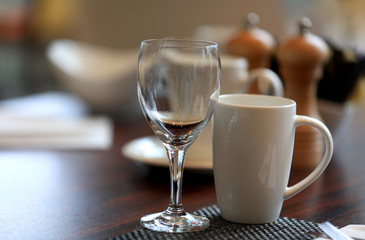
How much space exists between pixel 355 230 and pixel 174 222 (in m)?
0.20

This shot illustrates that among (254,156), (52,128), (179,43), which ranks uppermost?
(179,43)

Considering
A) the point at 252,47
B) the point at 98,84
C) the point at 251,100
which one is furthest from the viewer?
the point at 98,84

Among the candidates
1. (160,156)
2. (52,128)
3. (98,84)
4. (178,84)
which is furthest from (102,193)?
(98,84)

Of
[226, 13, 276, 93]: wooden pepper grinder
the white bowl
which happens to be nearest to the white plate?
[226, 13, 276, 93]: wooden pepper grinder

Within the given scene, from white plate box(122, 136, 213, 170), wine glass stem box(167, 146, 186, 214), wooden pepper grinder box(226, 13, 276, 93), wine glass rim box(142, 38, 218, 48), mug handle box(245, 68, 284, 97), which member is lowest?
white plate box(122, 136, 213, 170)

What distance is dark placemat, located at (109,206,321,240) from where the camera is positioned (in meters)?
0.55

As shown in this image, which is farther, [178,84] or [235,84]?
[235,84]

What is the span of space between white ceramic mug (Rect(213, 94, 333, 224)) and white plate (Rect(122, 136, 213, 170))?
168 mm

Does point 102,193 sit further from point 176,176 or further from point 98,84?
point 98,84

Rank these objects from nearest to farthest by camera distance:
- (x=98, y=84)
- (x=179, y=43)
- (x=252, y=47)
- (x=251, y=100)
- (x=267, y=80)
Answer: (x=179, y=43), (x=251, y=100), (x=267, y=80), (x=252, y=47), (x=98, y=84)

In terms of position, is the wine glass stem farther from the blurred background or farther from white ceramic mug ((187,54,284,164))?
the blurred background

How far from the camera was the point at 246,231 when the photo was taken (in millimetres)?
580

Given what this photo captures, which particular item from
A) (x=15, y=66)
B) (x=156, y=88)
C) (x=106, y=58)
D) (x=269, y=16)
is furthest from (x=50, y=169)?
(x=15, y=66)

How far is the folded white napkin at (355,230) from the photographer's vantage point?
582 mm
